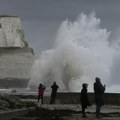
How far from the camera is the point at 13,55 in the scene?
3519 inches

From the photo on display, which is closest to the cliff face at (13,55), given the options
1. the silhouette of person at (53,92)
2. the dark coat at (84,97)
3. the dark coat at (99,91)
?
the silhouette of person at (53,92)

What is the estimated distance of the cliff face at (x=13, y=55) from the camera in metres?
86.2

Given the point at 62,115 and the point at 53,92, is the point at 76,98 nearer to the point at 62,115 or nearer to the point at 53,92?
the point at 53,92

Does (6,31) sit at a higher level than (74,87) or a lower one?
higher

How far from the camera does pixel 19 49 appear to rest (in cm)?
9000

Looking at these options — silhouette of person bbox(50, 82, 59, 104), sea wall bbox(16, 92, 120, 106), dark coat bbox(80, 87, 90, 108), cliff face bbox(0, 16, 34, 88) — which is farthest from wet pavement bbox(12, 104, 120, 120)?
cliff face bbox(0, 16, 34, 88)

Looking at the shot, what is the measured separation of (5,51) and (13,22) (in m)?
6.16

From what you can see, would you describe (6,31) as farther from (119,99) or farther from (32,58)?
(119,99)

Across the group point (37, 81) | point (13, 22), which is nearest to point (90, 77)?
point (37, 81)

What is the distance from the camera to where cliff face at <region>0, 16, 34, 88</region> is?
8619 cm

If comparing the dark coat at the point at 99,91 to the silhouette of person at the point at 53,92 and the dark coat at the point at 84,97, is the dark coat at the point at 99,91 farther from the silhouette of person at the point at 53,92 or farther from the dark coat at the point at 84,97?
the silhouette of person at the point at 53,92

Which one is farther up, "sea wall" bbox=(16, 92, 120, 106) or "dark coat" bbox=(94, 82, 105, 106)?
"sea wall" bbox=(16, 92, 120, 106)

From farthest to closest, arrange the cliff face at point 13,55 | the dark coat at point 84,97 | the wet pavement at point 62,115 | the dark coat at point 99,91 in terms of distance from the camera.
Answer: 1. the cliff face at point 13,55
2. the dark coat at point 84,97
3. the dark coat at point 99,91
4. the wet pavement at point 62,115

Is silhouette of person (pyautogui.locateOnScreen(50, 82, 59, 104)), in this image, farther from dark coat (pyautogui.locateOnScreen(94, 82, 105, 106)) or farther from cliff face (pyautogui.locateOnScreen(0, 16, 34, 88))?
cliff face (pyautogui.locateOnScreen(0, 16, 34, 88))
